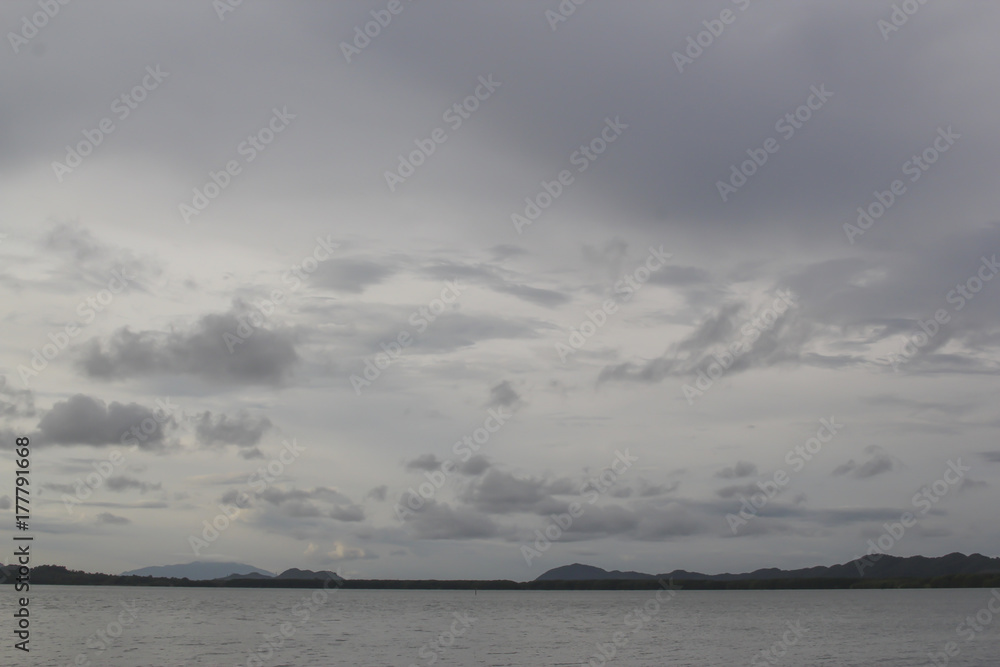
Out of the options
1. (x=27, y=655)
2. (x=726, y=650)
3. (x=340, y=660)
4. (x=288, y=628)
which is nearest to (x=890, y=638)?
(x=726, y=650)

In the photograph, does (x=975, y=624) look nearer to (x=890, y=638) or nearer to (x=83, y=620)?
(x=890, y=638)

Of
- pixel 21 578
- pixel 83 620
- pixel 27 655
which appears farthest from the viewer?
pixel 83 620

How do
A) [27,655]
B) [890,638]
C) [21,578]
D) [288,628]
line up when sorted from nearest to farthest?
[21,578] < [27,655] < [890,638] < [288,628]

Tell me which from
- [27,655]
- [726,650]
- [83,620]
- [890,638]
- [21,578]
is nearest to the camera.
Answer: [21,578]

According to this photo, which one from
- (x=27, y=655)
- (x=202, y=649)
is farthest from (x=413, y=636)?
(x=27, y=655)

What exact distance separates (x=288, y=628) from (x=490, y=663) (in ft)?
155

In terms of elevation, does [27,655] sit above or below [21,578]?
below

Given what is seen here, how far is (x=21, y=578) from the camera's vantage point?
46188mm

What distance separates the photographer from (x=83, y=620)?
112m

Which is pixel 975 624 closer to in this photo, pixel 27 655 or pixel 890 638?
pixel 890 638

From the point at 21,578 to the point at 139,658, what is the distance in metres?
22.6

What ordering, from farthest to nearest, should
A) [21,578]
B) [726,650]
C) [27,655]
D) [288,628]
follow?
[288,628], [726,650], [27,655], [21,578]

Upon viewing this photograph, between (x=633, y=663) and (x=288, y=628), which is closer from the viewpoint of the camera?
(x=633, y=663)

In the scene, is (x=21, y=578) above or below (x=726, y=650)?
above
